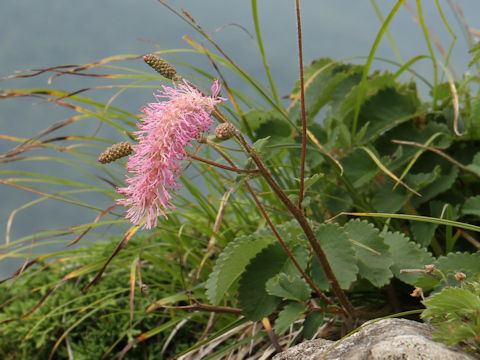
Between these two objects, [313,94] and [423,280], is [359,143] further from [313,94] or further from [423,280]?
[423,280]

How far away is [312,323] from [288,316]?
4.1 inches

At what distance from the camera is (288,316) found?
4.50 ft

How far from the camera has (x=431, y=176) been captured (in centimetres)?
191

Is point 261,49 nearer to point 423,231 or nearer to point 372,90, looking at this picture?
point 372,90

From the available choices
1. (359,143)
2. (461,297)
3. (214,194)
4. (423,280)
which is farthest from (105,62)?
(461,297)

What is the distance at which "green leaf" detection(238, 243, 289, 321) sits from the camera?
1483mm

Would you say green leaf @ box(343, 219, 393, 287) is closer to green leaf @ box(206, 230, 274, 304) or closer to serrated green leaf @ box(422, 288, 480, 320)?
green leaf @ box(206, 230, 274, 304)

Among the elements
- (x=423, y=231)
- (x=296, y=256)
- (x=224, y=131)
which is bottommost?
(x=423, y=231)

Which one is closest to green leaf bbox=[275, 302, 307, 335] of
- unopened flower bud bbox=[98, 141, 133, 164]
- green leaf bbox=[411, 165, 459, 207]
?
unopened flower bud bbox=[98, 141, 133, 164]

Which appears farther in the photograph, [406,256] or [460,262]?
[406,256]

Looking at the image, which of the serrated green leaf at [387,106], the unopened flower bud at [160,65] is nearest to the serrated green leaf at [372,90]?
the serrated green leaf at [387,106]

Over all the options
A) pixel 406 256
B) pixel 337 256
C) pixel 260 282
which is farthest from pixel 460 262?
pixel 260 282

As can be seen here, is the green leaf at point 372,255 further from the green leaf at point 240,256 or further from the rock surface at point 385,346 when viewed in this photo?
the rock surface at point 385,346

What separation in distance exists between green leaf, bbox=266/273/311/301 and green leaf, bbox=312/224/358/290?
3.2 inches
